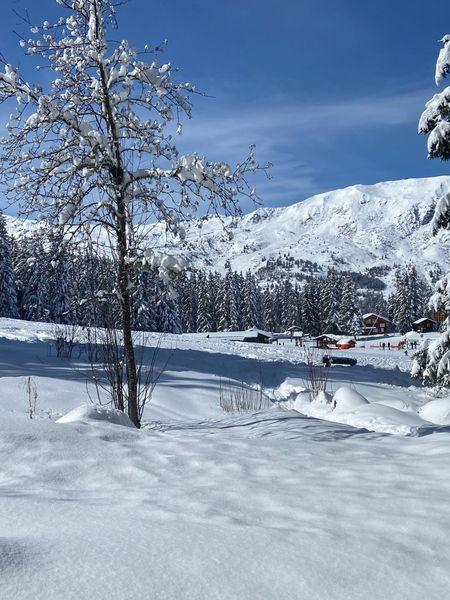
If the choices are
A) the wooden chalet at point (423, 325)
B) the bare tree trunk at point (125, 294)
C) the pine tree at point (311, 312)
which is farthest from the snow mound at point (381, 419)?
the wooden chalet at point (423, 325)

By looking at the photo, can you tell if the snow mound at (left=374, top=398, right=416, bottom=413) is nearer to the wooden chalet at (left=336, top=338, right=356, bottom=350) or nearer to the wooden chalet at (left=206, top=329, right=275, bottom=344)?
the wooden chalet at (left=206, top=329, right=275, bottom=344)

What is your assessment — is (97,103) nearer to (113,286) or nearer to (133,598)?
→ (113,286)

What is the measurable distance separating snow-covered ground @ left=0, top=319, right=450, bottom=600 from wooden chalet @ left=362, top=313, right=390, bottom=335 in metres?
92.3

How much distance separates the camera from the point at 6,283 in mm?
42875

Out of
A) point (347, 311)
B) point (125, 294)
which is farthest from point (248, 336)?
point (125, 294)

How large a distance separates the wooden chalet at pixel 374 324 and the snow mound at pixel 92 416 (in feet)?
304

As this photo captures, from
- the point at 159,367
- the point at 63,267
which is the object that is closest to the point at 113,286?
the point at 63,267

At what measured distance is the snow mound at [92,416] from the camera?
5094 millimetres

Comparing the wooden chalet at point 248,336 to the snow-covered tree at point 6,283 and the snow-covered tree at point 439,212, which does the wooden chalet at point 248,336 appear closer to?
the snow-covered tree at point 6,283

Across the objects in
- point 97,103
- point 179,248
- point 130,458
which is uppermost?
→ point 97,103

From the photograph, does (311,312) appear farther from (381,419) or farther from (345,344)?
(381,419)

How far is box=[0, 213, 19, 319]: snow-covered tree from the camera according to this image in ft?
138

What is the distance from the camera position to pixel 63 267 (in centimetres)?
729

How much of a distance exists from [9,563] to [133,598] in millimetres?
458
